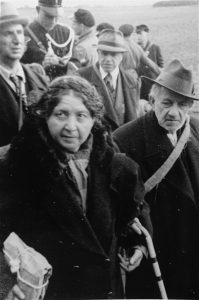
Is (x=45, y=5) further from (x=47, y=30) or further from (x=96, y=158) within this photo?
(x=96, y=158)

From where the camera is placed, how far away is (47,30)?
15.1 feet

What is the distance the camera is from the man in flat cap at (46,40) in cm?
439

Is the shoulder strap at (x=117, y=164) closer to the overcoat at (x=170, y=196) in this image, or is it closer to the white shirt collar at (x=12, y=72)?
the overcoat at (x=170, y=196)

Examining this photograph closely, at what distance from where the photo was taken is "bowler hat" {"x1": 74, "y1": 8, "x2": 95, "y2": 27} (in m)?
5.54

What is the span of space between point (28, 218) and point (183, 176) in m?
1.16

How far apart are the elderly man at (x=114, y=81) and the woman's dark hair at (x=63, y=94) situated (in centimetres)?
200

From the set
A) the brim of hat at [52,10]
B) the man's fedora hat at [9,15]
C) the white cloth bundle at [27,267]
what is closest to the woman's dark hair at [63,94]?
the white cloth bundle at [27,267]

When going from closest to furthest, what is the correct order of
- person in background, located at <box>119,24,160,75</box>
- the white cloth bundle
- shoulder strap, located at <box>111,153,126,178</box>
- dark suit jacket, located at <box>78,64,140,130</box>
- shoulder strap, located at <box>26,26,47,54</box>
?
the white cloth bundle, shoulder strap, located at <box>111,153,126,178</box>, dark suit jacket, located at <box>78,64,140,130</box>, shoulder strap, located at <box>26,26,47,54</box>, person in background, located at <box>119,24,160,75</box>

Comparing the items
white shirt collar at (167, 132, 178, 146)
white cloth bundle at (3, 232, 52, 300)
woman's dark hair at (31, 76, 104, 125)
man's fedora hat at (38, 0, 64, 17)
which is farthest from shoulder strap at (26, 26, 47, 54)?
white cloth bundle at (3, 232, 52, 300)

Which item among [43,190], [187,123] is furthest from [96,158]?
[187,123]

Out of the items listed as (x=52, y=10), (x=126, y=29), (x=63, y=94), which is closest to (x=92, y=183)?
(x=63, y=94)

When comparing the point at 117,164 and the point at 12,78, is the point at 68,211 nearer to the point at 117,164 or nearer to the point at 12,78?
the point at 117,164

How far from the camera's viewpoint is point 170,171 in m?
2.88

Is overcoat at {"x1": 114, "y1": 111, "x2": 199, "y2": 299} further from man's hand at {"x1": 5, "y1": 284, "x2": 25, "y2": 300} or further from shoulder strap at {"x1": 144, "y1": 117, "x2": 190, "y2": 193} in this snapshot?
man's hand at {"x1": 5, "y1": 284, "x2": 25, "y2": 300}
